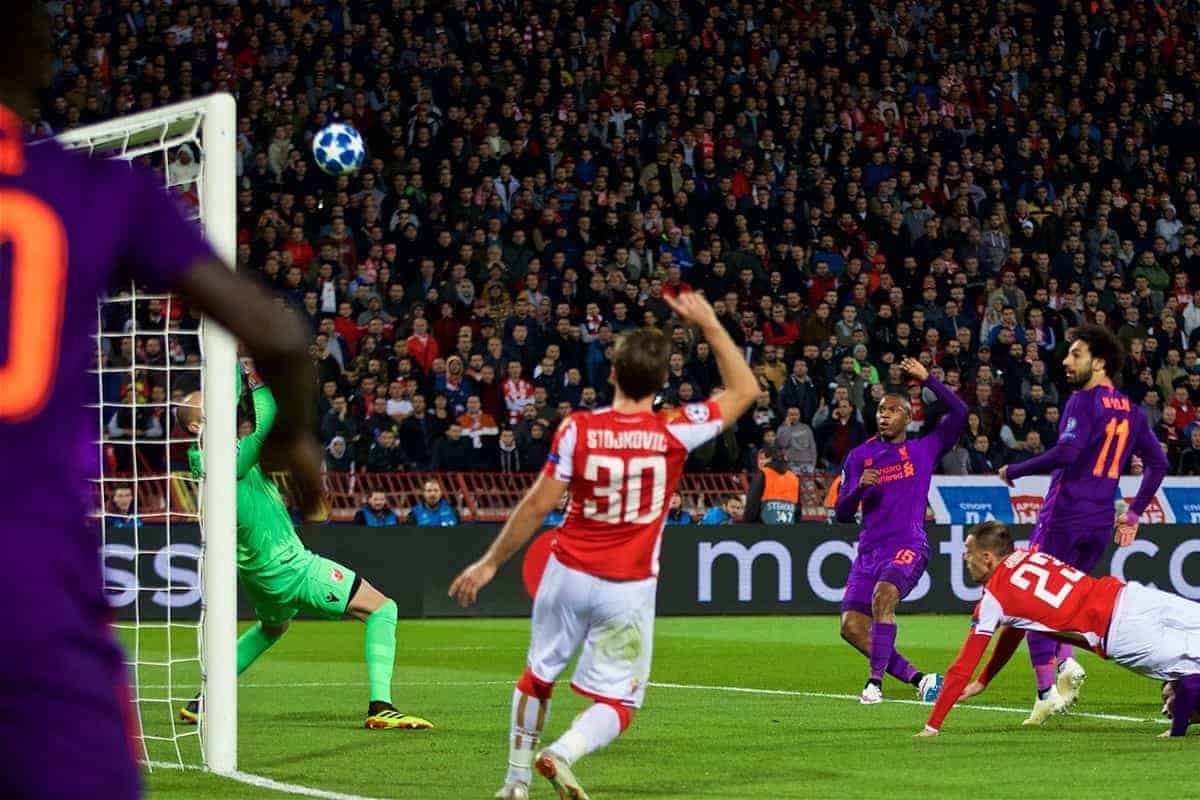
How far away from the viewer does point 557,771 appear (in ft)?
22.2

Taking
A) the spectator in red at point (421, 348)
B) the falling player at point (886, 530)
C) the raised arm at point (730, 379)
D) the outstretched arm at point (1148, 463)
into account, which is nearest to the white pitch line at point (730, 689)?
the falling player at point (886, 530)

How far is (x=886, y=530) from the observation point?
39.7 feet

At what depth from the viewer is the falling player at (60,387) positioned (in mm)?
2443

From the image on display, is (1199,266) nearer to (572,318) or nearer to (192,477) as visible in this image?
(572,318)

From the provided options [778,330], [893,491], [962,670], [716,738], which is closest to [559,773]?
[962,670]

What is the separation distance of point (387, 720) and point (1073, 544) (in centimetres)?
426

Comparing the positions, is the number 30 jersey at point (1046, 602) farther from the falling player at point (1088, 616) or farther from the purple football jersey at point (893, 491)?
the purple football jersey at point (893, 491)

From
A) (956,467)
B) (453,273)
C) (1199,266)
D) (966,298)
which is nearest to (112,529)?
(453,273)

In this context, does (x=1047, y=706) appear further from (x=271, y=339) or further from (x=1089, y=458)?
(x=271, y=339)

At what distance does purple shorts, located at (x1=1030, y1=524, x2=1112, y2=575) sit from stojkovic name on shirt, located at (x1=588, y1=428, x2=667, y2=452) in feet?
16.5

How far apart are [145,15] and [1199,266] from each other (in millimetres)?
14808

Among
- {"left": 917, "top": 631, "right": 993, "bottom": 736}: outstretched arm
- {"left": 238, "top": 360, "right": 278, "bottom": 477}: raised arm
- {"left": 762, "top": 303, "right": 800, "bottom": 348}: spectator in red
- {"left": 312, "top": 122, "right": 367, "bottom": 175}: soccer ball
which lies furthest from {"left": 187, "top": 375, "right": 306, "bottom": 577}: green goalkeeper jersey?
{"left": 762, "top": 303, "right": 800, "bottom": 348}: spectator in red

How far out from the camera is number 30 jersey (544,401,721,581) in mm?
7035

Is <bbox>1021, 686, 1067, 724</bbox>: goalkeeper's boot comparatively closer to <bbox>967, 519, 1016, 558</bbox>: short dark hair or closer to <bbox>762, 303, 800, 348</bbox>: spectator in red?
<bbox>967, 519, 1016, 558</bbox>: short dark hair
